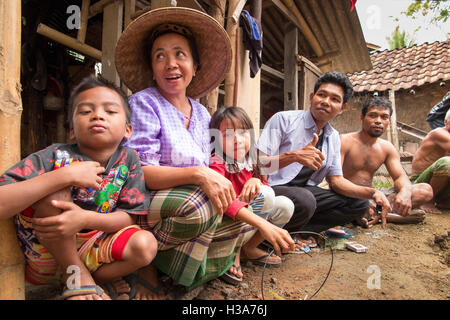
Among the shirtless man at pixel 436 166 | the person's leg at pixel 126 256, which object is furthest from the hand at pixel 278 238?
the shirtless man at pixel 436 166

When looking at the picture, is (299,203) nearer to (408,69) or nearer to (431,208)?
(431,208)

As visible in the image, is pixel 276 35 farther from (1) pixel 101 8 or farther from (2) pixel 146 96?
(2) pixel 146 96

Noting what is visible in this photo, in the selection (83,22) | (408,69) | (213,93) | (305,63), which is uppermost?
(408,69)

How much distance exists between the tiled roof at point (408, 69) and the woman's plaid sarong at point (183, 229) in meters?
8.18

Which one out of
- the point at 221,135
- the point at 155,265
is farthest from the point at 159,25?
the point at 155,265

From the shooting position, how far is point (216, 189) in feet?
4.72

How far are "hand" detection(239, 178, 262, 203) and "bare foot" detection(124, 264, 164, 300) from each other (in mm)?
→ 717

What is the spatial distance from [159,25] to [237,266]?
71.4 inches

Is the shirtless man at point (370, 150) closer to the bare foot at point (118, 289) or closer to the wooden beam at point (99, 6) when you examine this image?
the bare foot at point (118, 289)

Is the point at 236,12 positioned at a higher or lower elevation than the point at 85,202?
higher

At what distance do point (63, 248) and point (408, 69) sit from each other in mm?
11707

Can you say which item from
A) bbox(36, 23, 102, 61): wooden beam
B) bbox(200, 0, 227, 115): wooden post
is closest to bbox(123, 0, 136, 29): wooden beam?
bbox(36, 23, 102, 61): wooden beam

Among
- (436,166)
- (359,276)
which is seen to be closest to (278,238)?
(359,276)
